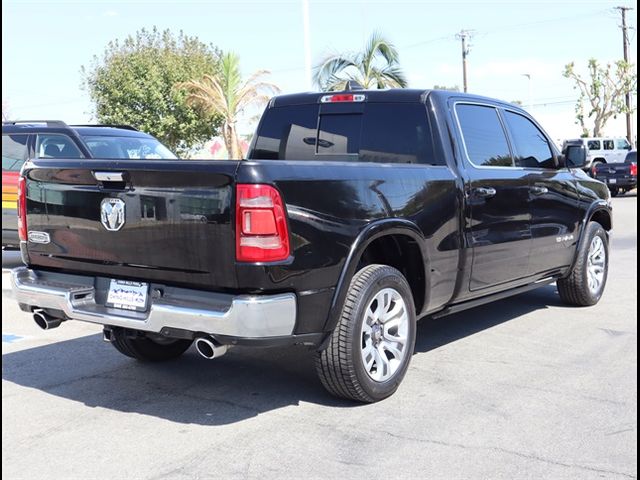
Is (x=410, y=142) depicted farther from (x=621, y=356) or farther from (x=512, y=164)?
(x=621, y=356)

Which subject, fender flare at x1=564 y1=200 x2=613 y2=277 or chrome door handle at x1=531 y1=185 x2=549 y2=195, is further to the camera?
fender flare at x1=564 y1=200 x2=613 y2=277

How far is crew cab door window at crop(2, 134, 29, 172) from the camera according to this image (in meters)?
10.3

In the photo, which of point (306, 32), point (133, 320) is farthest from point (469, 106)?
point (306, 32)

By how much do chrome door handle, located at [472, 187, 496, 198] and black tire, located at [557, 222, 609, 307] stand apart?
1.98m

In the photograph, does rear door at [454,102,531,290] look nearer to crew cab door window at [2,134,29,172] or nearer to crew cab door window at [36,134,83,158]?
crew cab door window at [36,134,83,158]

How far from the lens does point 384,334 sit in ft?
15.7

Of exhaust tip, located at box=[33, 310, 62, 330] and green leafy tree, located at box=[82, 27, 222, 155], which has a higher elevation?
green leafy tree, located at box=[82, 27, 222, 155]

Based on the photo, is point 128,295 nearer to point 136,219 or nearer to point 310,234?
point 136,219

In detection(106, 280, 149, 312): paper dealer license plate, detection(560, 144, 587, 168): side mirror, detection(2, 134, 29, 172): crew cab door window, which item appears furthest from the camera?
detection(2, 134, 29, 172): crew cab door window

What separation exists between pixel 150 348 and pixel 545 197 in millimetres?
3504

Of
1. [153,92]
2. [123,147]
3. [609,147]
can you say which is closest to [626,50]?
[609,147]

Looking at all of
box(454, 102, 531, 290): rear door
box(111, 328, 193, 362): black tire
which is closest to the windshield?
box(111, 328, 193, 362): black tire

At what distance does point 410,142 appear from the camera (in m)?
5.55

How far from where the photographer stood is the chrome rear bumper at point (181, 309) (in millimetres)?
3938
